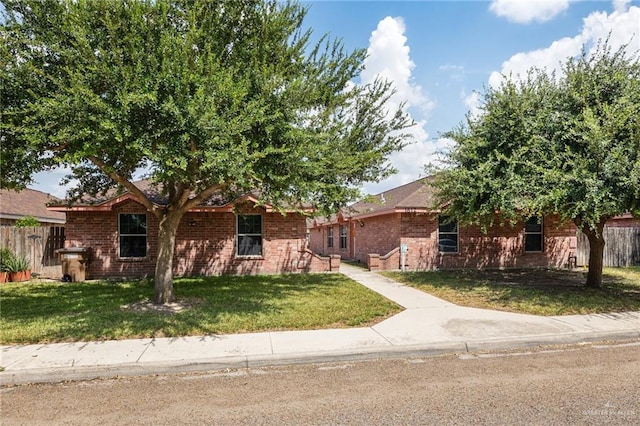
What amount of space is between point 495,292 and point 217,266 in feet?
31.1

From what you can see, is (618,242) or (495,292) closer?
(495,292)

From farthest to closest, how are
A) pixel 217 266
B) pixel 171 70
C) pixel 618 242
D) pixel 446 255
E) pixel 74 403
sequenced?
pixel 618 242, pixel 446 255, pixel 217 266, pixel 171 70, pixel 74 403

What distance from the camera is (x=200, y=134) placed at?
6539mm

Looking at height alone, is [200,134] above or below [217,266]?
above

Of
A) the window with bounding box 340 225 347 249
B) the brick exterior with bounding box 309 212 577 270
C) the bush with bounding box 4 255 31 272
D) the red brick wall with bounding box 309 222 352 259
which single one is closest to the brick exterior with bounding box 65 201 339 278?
the bush with bounding box 4 255 31 272

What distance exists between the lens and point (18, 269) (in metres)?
13.5

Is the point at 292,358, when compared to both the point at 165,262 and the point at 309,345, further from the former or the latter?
the point at 165,262

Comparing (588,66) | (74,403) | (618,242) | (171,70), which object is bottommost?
(74,403)

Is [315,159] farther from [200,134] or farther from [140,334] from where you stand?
[140,334]

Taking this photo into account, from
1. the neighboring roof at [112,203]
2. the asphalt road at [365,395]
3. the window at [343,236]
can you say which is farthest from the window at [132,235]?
the window at [343,236]

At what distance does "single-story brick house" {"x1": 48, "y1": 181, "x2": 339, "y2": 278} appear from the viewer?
14070 mm

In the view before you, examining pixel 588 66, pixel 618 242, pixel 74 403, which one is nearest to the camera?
pixel 74 403

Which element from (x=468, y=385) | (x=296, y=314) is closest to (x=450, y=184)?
(x=296, y=314)

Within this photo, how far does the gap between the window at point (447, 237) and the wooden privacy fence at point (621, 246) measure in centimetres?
609
